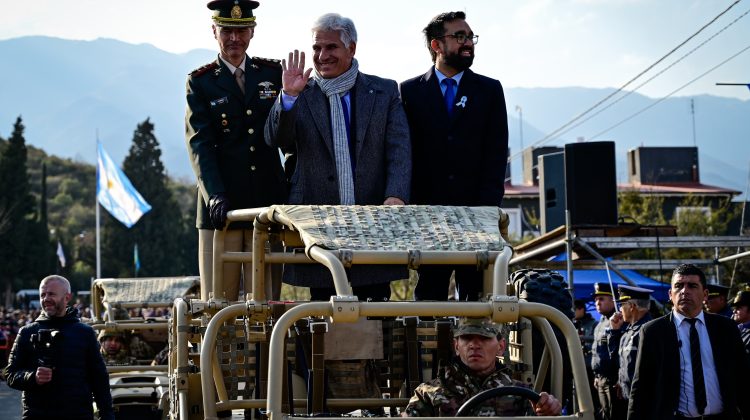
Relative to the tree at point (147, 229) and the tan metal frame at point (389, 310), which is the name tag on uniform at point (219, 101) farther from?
the tree at point (147, 229)

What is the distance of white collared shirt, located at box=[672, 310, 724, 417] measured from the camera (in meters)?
8.30

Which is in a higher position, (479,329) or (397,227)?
(397,227)

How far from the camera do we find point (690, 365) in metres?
8.39

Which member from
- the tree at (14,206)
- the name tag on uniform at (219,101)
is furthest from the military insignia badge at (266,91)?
the tree at (14,206)

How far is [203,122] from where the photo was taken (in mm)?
8711

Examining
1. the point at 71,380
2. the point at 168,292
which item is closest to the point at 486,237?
the point at 71,380

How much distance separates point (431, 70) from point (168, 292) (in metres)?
8.88

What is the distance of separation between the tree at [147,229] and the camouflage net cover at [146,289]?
191ft

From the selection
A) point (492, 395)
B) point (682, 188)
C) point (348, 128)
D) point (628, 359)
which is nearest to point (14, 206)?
point (682, 188)

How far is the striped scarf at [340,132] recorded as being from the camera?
789cm

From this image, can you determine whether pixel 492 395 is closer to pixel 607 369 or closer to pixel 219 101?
pixel 219 101

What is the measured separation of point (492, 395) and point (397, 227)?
1.01 metres

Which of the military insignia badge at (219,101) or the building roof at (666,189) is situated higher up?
the building roof at (666,189)

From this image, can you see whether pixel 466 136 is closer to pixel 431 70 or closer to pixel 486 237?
pixel 431 70
